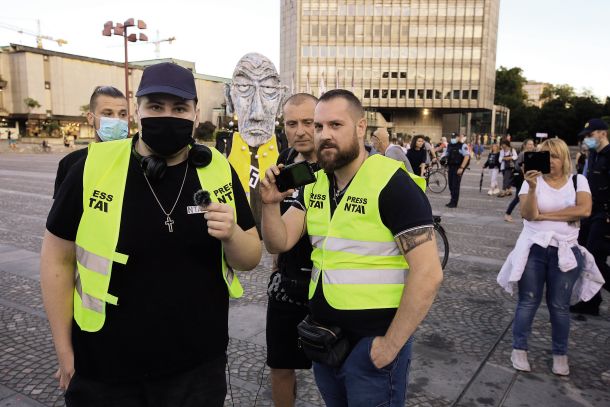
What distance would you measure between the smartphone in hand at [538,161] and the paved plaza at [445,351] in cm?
159

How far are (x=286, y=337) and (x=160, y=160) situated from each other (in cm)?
138

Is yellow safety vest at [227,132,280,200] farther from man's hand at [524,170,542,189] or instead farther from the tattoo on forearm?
the tattoo on forearm

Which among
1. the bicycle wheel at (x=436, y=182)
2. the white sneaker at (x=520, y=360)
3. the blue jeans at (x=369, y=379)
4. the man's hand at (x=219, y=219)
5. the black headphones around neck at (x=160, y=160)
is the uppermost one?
the black headphones around neck at (x=160, y=160)

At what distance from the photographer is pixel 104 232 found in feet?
5.68

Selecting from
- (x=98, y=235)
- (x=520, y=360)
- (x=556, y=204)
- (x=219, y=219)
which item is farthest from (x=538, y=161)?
(x=98, y=235)

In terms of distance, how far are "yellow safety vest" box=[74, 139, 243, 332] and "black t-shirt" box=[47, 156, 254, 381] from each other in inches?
1.0

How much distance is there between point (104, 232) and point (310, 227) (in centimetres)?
93

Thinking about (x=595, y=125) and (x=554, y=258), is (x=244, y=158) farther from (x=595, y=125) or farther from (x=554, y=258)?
(x=554, y=258)

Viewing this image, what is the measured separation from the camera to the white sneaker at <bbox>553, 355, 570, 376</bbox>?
142 inches

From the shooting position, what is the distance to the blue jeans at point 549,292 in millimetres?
3639

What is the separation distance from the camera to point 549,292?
12.2 ft

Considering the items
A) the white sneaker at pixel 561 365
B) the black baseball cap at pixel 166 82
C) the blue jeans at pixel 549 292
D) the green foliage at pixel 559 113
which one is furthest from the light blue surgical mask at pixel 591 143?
the green foliage at pixel 559 113

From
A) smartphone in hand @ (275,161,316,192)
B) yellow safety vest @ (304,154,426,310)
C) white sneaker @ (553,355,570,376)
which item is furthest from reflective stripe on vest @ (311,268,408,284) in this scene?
white sneaker @ (553,355,570,376)

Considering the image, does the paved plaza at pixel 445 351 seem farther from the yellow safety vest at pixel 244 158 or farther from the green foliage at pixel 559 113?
the green foliage at pixel 559 113
